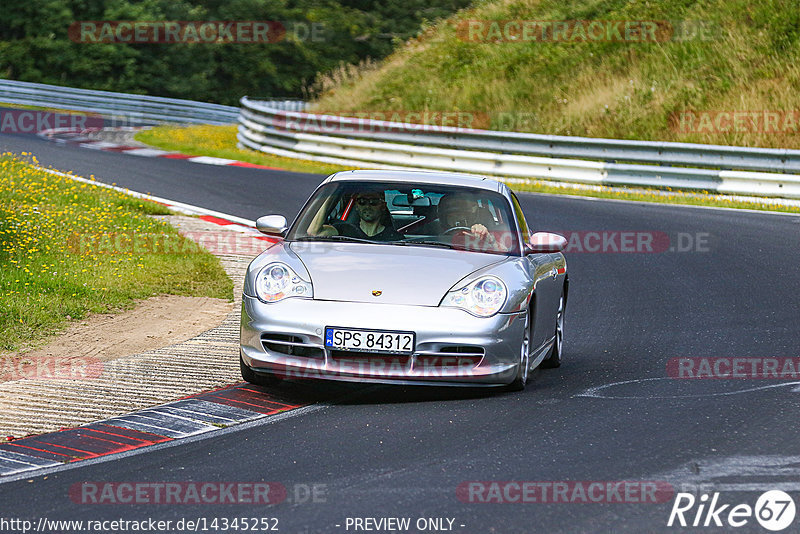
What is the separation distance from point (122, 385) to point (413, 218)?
7.69ft

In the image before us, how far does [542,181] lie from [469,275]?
1542cm

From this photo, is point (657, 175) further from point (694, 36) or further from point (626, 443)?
point (626, 443)

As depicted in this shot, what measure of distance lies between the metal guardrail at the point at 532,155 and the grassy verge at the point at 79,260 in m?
8.57

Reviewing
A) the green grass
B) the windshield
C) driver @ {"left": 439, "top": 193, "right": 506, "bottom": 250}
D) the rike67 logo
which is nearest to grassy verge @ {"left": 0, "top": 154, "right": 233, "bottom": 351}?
the windshield

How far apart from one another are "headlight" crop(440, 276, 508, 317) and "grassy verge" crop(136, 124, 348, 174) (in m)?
16.5

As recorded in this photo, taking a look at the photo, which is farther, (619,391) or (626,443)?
(619,391)

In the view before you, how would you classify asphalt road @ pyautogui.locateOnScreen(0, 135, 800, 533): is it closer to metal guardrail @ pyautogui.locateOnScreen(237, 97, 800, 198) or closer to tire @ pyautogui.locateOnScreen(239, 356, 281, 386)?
tire @ pyautogui.locateOnScreen(239, 356, 281, 386)

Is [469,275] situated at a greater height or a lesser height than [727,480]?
greater

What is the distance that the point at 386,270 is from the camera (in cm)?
741

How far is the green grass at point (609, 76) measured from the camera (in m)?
26.5

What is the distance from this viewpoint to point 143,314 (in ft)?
33.5

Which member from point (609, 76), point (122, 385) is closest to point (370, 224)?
point (122, 385)

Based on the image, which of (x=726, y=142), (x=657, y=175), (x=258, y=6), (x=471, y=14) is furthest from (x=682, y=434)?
(x=258, y=6)

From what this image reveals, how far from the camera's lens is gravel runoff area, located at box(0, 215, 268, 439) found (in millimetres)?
6801
